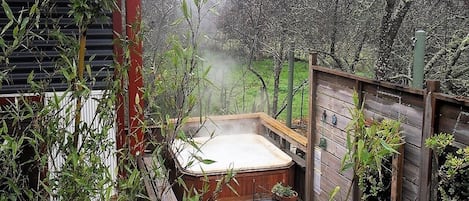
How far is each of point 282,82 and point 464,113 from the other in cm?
659

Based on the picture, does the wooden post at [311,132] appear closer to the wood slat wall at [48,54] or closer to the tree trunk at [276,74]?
the wood slat wall at [48,54]

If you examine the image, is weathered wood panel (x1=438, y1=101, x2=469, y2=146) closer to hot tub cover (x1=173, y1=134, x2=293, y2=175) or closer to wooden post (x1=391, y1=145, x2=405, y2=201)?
wooden post (x1=391, y1=145, x2=405, y2=201)

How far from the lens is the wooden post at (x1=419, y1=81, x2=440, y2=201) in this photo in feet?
9.35

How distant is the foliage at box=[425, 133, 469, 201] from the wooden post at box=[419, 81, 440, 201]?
0.33ft

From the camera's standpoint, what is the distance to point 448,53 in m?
5.40

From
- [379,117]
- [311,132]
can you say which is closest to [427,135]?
[379,117]

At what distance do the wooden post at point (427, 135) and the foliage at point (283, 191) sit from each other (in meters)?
2.12

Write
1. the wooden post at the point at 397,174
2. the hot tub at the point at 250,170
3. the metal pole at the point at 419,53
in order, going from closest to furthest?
the wooden post at the point at 397,174 < the metal pole at the point at 419,53 < the hot tub at the point at 250,170

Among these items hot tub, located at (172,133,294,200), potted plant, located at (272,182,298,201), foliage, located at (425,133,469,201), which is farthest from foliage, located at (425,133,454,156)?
hot tub, located at (172,133,294,200)

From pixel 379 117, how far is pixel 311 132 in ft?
3.96

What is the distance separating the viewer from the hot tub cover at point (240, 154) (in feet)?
17.6

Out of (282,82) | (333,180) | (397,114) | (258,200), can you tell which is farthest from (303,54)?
(397,114)

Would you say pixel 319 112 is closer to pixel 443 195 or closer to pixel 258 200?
pixel 258 200

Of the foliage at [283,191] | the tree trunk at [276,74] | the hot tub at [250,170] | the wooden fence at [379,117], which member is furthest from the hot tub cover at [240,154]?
the tree trunk at [276,74]
